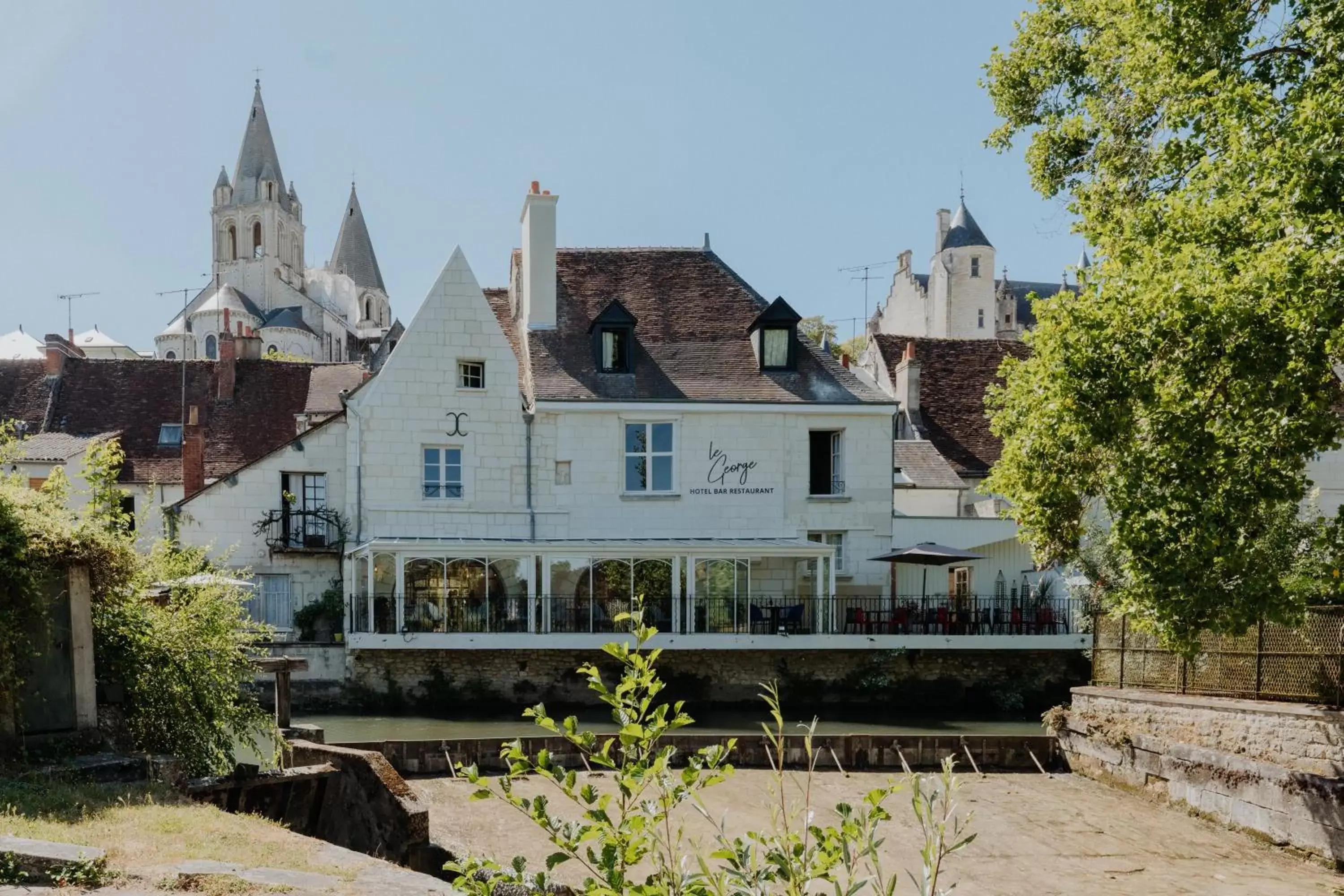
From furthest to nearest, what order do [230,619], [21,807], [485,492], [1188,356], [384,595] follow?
[485,492], [384,595], [1188,356], [230,619], [21,807]

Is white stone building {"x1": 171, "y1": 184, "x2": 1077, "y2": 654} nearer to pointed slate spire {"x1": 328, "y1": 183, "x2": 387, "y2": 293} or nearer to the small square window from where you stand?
the small square window

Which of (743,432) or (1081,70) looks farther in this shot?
(743,432)

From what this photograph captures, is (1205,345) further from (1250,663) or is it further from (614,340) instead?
(614,340)

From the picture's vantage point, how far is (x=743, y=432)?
2803 cm

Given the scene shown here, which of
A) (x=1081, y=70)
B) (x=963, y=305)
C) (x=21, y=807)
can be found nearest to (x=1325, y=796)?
(x=1081, y=70)

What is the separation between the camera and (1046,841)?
511 inches

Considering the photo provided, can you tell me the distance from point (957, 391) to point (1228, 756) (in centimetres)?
2507

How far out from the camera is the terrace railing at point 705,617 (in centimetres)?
2517

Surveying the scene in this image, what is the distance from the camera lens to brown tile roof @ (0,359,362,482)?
1396 inches

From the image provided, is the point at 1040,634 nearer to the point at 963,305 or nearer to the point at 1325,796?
the point at 1325,796

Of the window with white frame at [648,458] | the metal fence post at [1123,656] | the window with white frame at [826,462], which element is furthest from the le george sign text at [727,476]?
the metal fence post at [1123,656]

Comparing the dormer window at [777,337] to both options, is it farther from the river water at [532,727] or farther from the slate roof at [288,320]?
the slate roof at [288,320]

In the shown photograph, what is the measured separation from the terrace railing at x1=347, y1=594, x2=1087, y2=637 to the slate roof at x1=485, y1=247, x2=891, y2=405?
4879 millimetres

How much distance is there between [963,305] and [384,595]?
204 feet
